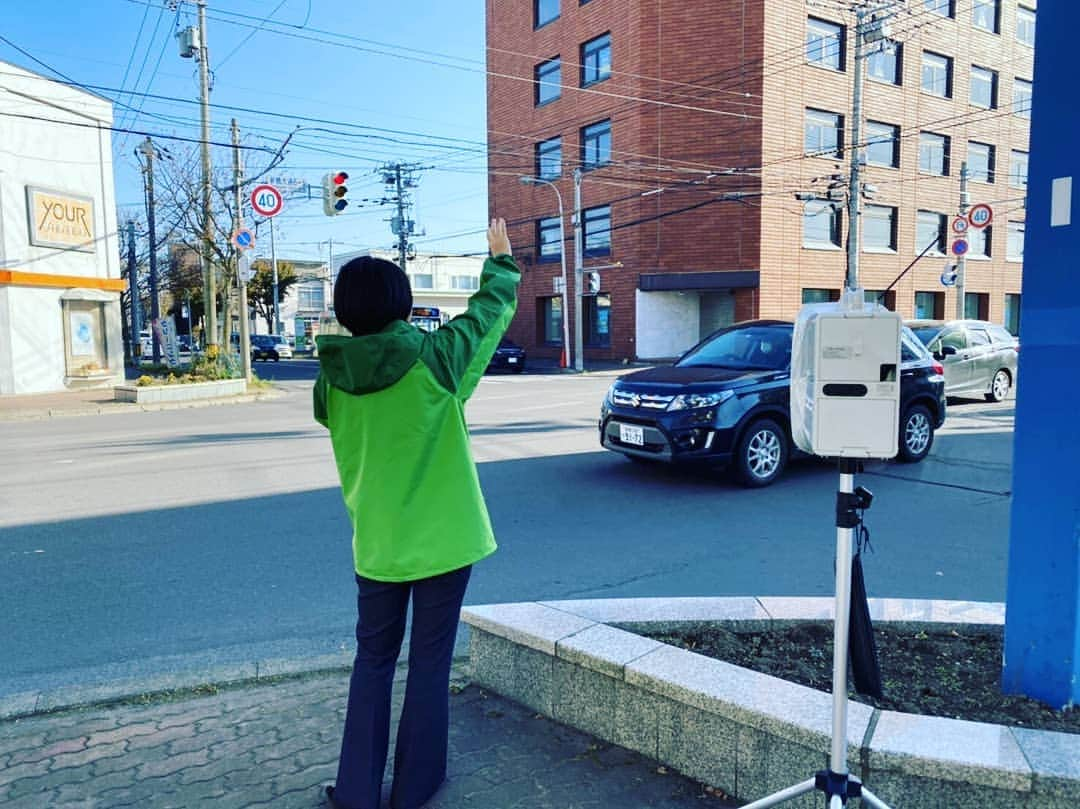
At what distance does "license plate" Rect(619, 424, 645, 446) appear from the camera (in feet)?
26.2

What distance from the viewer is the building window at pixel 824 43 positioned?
104 ft

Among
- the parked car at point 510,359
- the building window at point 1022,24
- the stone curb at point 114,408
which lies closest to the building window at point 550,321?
the parked car at point 510,359

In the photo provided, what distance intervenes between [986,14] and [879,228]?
12.9 metres

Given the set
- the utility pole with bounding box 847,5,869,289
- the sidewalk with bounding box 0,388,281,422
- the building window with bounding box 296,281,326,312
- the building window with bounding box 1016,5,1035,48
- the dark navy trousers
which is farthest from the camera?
the building window with bounding box 296,281,326,312

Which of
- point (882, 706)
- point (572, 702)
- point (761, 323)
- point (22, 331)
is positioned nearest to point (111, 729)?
point (572, 702)

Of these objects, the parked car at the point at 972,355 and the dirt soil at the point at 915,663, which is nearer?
the dirt soil at the point at 915,663

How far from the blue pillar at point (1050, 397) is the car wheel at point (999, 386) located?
14728mm

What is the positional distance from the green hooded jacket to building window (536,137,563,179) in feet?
Result: 115

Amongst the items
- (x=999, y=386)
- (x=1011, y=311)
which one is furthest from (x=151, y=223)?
(x=1011, y=311)

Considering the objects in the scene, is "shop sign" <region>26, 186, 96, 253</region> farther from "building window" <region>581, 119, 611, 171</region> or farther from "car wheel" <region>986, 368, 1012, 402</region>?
"car wheel" <region>986, 368, 1012, 402</region>

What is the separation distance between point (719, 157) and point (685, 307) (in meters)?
6.03

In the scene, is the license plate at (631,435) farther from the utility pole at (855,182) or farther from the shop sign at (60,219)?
the shop sign at (60,219)

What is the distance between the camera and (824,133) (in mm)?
32844

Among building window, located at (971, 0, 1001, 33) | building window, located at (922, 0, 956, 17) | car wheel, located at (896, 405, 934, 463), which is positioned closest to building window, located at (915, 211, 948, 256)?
building window, located at (922, 0, 956, 17)
